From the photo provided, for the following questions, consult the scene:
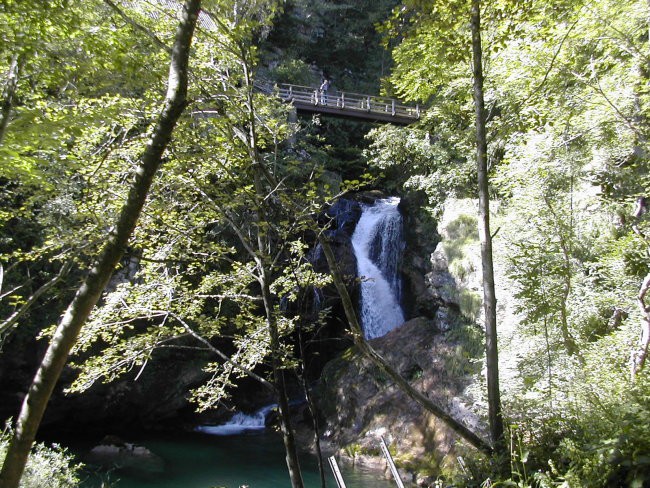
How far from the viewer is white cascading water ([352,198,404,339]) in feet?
51.9

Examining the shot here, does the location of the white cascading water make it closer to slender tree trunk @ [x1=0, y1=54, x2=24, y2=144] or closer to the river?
the river

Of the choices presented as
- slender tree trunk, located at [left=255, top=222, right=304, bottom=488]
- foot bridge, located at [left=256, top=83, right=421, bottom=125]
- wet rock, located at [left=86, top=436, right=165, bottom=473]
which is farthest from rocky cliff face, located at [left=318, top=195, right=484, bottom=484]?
foot bridge, located at [left=256, top=83, right=421, bottom=125]

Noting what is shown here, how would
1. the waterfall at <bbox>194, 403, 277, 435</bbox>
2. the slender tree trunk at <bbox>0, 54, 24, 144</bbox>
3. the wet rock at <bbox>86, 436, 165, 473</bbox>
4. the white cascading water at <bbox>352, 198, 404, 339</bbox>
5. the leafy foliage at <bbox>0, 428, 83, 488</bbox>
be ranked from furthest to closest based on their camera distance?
1. the white cascading water at <bbox>352, 198, 404, 339</bbox>
2. the waterfall at <bbox>194, 403, 277, 435</bbox>
3. the wet rock at <bbox>86, 436, 165, 473</bbox>
4. the leafy foliage at <bbox>0, 428, 83, 488</bbox>
5. the slender tree trunk at <bbox>0, 54, 24, 144</bbox>

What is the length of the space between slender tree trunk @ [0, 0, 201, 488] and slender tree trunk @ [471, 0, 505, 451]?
2240 mm

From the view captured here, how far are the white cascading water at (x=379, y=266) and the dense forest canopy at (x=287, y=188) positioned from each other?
5.90m

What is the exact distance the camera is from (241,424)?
48.9 feet

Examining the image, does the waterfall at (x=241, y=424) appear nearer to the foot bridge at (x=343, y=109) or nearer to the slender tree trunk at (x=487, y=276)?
the slender tree trunk at (x=487, y=276)

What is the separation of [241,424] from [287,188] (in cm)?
1246

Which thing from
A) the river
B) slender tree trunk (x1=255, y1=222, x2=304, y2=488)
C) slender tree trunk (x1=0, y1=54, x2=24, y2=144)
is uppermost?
slender tree trunk (x1=0, y1=54, x2=24, y2=144)

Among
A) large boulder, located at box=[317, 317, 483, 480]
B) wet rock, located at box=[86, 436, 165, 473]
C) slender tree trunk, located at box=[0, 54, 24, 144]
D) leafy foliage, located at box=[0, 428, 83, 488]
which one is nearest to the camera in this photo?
slender tree trunk, located at box=[0, 54, 24, 144]

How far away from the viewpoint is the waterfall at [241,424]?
14.4 meters

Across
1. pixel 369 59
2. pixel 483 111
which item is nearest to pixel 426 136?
pixel 483 111

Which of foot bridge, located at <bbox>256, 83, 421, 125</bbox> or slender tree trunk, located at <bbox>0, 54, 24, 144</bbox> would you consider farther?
foot bridge, located at <bbox>256, 83, 421, 125</bbox>

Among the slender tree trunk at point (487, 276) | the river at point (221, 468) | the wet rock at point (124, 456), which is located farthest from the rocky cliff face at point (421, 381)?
the slender tree trunk at point (487, 276)
